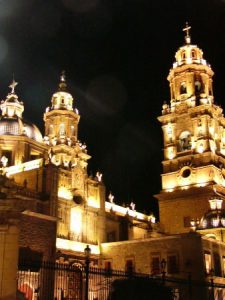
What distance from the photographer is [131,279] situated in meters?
14.9

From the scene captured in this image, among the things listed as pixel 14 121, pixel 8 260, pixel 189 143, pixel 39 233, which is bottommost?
pixel 8 260

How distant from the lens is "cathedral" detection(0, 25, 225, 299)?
42.9 m

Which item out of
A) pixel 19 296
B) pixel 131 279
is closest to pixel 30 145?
pixel 19 296

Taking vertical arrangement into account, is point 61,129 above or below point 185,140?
above

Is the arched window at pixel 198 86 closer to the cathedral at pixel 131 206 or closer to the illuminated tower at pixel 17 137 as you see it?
the cathedral at pixel 131 206

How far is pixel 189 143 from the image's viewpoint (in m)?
64.0

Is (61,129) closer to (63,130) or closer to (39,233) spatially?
(63,130)

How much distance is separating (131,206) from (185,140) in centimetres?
1250

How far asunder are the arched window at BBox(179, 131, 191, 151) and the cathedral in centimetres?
15

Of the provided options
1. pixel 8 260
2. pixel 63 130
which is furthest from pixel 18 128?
pixel 8 260

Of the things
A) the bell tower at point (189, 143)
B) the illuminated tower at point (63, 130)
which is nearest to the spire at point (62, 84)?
the illuminated tower at point (63, 130)

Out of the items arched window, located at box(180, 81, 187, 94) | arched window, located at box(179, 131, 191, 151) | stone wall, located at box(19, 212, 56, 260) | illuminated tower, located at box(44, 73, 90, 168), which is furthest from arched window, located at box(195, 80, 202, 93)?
stone wall, located at box(19, 212, 56, 260)

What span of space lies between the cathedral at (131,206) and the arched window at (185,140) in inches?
5.7

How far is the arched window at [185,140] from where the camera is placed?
64250 millimetres
